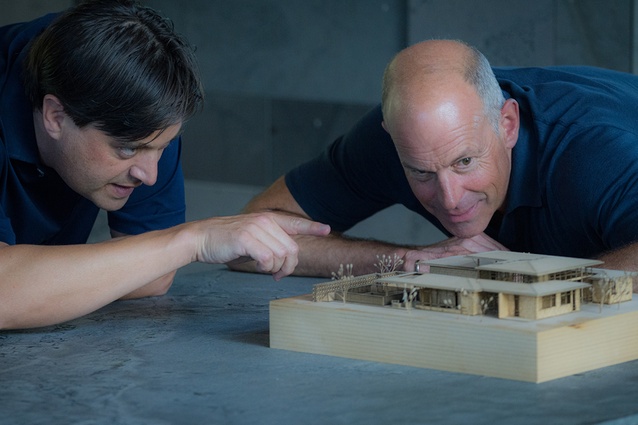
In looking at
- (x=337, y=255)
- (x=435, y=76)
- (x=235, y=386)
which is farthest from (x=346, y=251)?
(x=235, y=386)

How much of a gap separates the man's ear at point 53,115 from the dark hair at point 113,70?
0.02 m

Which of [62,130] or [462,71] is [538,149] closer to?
[462,71]

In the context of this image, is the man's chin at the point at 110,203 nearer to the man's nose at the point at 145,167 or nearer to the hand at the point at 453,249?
the man's nose at the point at 145,167

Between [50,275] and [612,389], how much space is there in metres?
1.16

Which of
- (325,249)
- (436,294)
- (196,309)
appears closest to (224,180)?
(325,249)

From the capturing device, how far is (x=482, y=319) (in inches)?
75.7

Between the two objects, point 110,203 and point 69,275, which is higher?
point 110,203

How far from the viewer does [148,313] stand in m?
2.57

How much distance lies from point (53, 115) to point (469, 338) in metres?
1.17

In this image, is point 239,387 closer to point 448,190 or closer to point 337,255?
point 448,190

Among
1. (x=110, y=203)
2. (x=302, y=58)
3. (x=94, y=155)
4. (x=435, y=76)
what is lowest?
(x=110, y=203)

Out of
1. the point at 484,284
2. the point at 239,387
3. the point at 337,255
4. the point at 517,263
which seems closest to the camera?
the point at 239,387

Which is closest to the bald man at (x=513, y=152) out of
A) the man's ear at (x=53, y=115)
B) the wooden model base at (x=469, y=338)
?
the wooden model base at (x=469, y=338)

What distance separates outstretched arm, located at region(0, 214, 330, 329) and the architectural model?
0.60 feet
